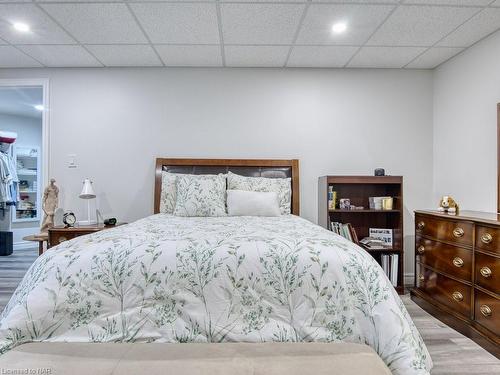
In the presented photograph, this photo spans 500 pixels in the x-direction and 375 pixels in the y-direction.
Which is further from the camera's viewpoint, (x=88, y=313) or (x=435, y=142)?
(x=435, y=142)

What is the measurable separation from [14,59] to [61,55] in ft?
2.00

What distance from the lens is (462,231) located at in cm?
233

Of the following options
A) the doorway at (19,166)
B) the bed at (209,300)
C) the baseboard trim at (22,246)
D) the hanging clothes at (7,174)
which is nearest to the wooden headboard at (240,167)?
the bed at (209,300)

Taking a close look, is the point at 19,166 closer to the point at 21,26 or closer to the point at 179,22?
the point at 21,26

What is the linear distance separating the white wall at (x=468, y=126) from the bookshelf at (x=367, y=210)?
600 mm

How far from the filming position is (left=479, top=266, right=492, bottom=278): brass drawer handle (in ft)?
6.84

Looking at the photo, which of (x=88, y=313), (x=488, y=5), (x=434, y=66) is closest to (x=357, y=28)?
(x=488, y=5)

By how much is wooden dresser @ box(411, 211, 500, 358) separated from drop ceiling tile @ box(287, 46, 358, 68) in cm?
181

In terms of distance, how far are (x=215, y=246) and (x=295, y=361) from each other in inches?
23.4

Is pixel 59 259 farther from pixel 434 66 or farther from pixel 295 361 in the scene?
pixel 434 66

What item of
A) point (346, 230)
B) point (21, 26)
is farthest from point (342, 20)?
point (21, 26)

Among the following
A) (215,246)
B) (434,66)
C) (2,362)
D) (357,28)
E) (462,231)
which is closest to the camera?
(2,362)

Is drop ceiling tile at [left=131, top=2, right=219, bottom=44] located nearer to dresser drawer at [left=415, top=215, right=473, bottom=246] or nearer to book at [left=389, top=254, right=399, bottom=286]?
dresser drawer at [left=415, top=215, right=473, bottom=246]

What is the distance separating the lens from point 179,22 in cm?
259
